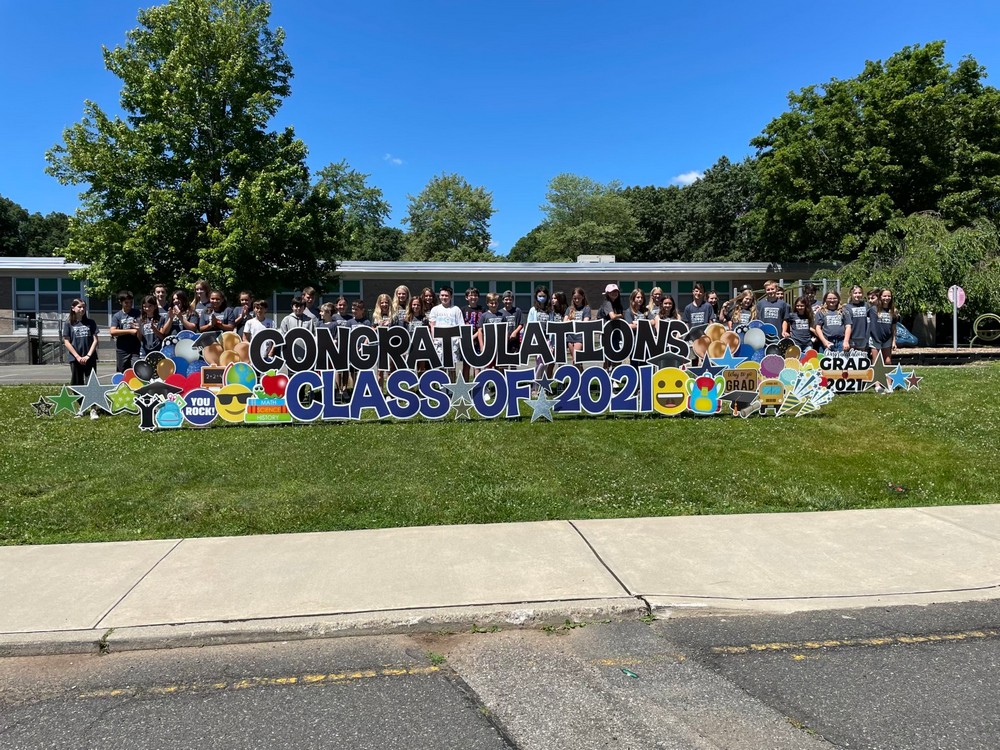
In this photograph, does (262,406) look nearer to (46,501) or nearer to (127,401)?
(127,401)

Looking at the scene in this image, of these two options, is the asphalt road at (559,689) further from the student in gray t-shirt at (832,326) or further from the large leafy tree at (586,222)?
the large leafy tree at (586,222)

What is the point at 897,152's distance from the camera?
31469 millimetres

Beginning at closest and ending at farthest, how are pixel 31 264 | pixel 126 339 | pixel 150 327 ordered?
1. pixel 126 339
2. pixel 150 327
3. pixel 31 264

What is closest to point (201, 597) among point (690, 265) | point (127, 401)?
point (127, 401)

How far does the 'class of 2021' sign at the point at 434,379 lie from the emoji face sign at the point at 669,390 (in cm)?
1

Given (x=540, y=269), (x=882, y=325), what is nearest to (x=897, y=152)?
(x=540, y=269)

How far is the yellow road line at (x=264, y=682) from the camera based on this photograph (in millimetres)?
3270

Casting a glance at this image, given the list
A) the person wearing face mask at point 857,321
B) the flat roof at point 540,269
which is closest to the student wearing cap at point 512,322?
the person wearing face mask at point 857,321

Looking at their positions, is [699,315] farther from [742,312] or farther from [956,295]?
[956,295]

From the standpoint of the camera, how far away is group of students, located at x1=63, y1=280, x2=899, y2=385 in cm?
980

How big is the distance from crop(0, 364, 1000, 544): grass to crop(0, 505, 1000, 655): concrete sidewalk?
21.4 inches

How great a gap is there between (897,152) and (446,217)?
141 ft

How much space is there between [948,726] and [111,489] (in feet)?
21.7

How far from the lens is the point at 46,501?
620 centimetres
